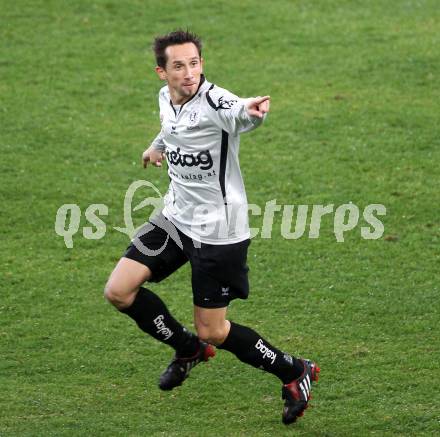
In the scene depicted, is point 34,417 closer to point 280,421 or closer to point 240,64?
point 280,421

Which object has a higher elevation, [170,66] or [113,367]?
[170,66]

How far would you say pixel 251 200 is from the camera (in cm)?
1027

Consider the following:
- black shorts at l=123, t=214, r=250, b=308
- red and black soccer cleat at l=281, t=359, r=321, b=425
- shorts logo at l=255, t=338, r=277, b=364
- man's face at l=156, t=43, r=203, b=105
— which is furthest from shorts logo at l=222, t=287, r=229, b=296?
man's face at l=156, t=43, r=203, b=105

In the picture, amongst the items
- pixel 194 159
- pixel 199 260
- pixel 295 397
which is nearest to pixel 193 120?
pixel 194 159

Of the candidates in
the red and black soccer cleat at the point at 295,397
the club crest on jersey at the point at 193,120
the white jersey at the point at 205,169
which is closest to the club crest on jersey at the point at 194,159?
the white jersey at the point at 205,169

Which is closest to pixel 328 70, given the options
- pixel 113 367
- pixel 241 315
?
pixel 241 315

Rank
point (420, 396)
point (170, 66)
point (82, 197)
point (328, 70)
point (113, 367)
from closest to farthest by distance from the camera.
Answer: point (170, 66) < point (420, 396) < point (113, 367) < point (82, 197) < point (328, 70)

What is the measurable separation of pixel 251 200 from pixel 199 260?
3631 mm

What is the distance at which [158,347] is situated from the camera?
313 inches

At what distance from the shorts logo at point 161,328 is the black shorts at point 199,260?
0.85 ft

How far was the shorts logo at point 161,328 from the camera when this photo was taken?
22.6 ft

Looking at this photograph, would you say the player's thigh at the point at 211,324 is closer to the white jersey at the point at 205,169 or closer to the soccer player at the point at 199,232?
the soccer player at the point at 199,232

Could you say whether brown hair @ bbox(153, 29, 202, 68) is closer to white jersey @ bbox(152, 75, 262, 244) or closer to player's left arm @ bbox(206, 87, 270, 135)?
white jersey @ bbox(152, 75, 262, 244)

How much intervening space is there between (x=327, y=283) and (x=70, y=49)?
20.5 feet
